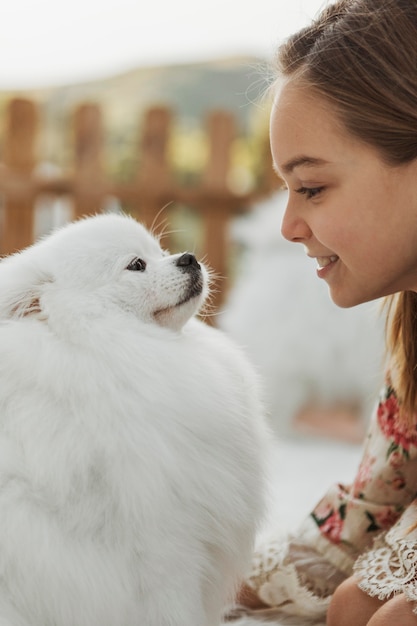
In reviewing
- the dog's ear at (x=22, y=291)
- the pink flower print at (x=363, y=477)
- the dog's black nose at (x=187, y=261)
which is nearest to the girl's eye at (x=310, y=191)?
the dog's black nose at (x=187, y=261)

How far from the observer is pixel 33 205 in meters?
3.05

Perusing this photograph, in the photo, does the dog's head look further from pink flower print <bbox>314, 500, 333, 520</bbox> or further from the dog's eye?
pink flower print <bbox>314, 500, 333, 520</bbox>

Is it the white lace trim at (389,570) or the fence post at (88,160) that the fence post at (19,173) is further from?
the white lace trim at (389,570)

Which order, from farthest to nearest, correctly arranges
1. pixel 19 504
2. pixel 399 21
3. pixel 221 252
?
1. pixel 221 252
2. pixel 399 21
3. pixel 19 504

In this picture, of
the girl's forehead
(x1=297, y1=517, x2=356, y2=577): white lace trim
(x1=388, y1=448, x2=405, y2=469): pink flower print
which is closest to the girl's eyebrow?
the girl's forehead

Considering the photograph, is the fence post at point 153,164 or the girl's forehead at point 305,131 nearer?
the girl's forehead at point 305,131

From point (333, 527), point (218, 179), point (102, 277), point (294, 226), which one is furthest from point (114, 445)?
point (218, 179)

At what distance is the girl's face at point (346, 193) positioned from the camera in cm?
96

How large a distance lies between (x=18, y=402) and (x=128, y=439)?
5.0 inches

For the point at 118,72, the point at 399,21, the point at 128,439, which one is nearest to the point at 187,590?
the point at 128,439

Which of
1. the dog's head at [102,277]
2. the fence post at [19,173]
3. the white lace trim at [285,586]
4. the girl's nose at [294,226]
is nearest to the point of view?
the dog's head at [102,277]

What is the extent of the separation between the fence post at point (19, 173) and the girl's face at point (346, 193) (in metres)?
2.16

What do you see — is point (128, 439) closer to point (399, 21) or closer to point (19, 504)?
point (19, 504)

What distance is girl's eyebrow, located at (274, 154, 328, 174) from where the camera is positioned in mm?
970
